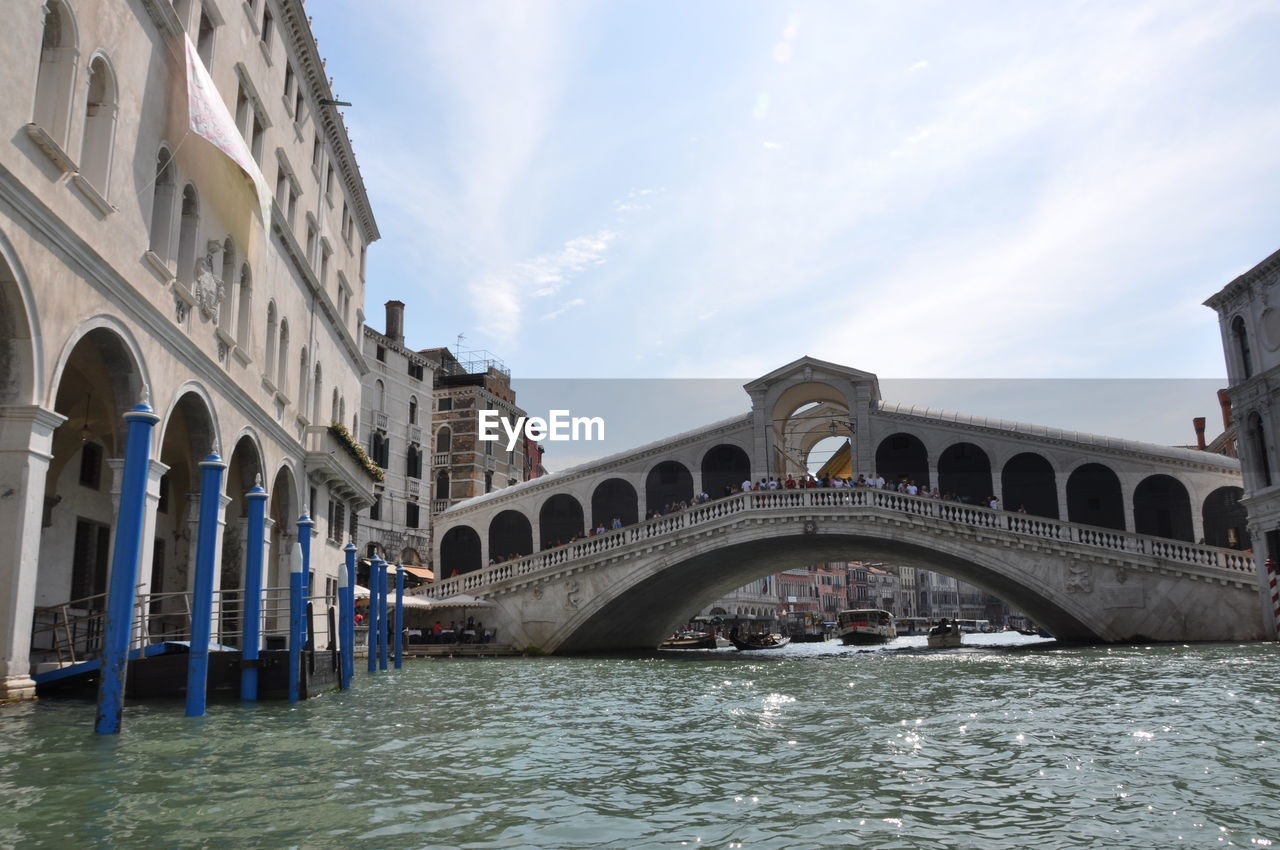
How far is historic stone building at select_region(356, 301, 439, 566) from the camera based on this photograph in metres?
36.2

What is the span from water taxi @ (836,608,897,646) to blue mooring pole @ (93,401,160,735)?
3974cm

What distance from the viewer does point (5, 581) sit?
8.61m

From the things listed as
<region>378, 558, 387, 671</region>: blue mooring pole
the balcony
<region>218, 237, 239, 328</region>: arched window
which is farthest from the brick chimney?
<region>218, 237, 239, 328</region>: arched window

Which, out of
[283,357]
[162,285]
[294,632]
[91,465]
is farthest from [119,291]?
[283,357]

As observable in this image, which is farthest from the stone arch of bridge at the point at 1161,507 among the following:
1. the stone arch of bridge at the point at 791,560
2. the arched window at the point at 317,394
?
the arched window at the point at 317,394

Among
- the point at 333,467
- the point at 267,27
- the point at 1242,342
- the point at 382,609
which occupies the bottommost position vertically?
the point at 382,609

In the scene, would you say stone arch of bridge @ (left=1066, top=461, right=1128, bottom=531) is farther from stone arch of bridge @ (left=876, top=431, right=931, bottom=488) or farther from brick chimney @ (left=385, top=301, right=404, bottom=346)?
brick chimney @ (left=385, top=301, right=404, bottom=346)

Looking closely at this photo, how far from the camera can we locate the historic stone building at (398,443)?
3625cm

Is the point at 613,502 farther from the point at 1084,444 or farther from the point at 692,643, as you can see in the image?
the point at 1084,444

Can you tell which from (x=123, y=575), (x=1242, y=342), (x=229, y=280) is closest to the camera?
(x=123, y=575)

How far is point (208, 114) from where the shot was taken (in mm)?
12266

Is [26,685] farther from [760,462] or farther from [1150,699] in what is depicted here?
[760,462]

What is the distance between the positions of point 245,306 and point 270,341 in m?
1.59

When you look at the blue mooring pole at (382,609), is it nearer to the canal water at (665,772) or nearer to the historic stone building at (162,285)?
the historic stone building at (162,285)
